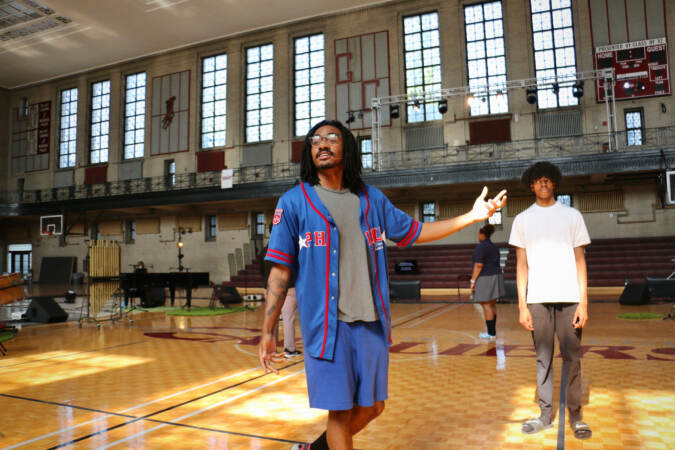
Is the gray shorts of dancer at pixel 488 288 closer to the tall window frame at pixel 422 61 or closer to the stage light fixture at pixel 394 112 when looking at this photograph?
the stage light fixture at pixel 394 112

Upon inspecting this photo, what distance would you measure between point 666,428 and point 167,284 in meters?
12.9

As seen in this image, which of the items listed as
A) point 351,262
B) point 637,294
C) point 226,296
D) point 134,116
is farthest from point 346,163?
point 134,116

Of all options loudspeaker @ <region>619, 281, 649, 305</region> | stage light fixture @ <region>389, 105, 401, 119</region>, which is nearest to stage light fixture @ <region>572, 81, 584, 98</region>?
stage light fixture @ <region>389, 105, 401, 119</region>

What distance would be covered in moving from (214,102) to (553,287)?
83.6 feet

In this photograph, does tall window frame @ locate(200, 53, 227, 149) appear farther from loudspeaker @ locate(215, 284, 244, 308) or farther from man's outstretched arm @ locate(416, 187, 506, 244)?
man's outstretched arm @ locate(416, 187, 506, 244)

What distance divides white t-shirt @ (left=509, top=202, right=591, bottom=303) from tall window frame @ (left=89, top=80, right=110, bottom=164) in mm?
30053

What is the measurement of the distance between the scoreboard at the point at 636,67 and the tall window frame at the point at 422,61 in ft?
22.0

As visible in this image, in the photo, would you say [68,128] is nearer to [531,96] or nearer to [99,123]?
[99,123]

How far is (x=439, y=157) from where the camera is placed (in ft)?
71.6

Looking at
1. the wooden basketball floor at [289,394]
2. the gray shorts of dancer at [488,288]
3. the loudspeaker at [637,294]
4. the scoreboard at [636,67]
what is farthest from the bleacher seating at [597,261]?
the wooden basketball floor at [289,394]

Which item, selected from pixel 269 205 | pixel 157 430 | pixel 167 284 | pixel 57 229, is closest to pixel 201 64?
pixel 269 205

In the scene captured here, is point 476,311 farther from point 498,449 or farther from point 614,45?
point 614,45

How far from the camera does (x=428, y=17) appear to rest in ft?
74.0

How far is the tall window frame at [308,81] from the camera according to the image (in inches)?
950
